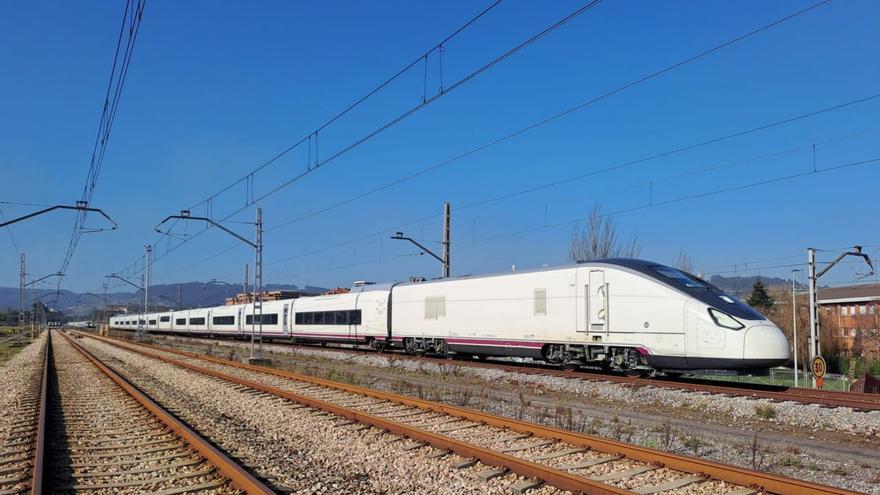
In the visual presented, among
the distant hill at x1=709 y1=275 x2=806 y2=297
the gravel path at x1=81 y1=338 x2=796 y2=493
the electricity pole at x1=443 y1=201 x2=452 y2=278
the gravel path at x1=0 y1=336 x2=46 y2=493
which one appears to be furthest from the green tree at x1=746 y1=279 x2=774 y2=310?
the gravel path at x1=0 y1=336 x2=46 y2=493

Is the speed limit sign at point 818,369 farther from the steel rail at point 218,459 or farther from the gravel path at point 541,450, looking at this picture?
the steel rail at point 218,459

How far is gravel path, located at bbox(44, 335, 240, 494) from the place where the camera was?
25.2ft

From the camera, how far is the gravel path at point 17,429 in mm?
8227

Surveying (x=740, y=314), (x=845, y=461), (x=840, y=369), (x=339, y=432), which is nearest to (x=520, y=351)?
(x=740, y=314)

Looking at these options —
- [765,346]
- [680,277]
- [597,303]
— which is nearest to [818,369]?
[765,346]

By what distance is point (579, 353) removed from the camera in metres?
19.4

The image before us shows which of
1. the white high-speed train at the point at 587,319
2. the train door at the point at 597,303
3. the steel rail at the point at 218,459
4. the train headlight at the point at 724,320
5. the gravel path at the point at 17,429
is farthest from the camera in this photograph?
the train door at the point at 597,303

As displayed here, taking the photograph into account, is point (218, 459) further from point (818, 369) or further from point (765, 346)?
point (818, 369)

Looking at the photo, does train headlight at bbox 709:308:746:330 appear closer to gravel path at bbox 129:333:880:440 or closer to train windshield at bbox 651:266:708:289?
train windshield at bbox 651:266:708:289

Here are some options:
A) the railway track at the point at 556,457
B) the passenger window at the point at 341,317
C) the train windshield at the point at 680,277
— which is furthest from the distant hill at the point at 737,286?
the passenger window at the point at 341,317

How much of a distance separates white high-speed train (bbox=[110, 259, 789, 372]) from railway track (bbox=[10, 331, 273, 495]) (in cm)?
1094

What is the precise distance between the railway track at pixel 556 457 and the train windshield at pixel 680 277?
25.0ft

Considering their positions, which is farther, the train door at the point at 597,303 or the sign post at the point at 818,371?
the sign post at the point at 818,371

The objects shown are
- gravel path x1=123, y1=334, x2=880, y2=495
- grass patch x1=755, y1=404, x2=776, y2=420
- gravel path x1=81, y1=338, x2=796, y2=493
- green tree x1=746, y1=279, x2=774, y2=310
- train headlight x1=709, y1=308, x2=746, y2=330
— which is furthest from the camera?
green tree x1=746, y1=279, x2=774, y2=310
